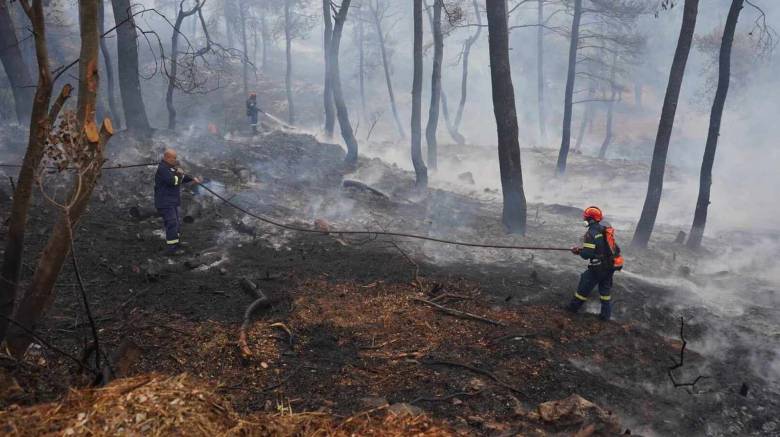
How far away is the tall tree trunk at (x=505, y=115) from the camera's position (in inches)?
426

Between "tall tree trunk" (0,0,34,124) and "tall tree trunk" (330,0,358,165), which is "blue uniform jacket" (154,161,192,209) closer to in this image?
"tall tree trunk" (330,0,358,165)

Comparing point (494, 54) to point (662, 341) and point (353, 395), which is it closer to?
point (662, 341)

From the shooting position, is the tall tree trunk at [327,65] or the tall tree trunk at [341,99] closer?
the tall tree trunk at [341,99]

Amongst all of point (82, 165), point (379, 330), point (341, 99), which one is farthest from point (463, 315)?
point (341, 99)

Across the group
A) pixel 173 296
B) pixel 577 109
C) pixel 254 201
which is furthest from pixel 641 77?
pixel 173 296

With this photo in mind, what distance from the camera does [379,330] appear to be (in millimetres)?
5926

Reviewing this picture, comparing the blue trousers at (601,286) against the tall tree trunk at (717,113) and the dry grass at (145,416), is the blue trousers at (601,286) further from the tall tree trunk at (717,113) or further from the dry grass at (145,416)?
the tall tree trunk at (717,113)

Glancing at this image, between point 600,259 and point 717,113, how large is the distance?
23.7ft

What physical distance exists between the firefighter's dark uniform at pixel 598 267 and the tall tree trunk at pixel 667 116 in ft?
17.0

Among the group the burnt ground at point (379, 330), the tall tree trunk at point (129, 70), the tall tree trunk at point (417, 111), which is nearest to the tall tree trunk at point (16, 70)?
the tall tree trunk at point (129, 70)

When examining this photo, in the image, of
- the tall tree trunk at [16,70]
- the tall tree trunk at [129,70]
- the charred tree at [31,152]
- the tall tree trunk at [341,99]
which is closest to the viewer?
the charred tree at [31,152]

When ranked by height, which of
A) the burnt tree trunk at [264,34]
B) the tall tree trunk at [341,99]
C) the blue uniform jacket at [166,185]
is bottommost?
the blue uniform jacket at [166,185]

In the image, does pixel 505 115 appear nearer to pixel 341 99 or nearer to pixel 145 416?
pixel 341 99

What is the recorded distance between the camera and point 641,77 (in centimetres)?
3884
